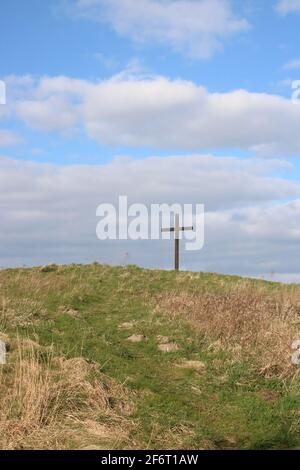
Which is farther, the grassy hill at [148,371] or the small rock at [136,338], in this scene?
the small rock at [136,338]

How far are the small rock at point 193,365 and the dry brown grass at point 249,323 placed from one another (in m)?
0.90

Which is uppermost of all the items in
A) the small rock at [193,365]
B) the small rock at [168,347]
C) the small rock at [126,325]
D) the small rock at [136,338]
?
the small rock at [126,325]

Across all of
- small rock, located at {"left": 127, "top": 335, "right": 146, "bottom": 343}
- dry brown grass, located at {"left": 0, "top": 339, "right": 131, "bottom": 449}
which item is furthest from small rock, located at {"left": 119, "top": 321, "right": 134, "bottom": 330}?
dry brown grass, located at {"left": 0, "top": 339, "right": 131, "bottom": 449}

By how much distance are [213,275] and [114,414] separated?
61.1ft

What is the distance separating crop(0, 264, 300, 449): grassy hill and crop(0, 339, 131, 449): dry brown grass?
0.7 inches

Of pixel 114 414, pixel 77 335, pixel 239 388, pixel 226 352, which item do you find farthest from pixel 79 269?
pixel 114 414

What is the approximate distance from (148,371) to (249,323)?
3.85 m

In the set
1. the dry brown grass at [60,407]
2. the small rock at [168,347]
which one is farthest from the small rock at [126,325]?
the dry brown grass at [60,407]

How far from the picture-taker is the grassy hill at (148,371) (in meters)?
7.11

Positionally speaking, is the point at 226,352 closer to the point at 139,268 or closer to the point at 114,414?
the point at 114,414

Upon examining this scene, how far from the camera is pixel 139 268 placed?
87.0ft

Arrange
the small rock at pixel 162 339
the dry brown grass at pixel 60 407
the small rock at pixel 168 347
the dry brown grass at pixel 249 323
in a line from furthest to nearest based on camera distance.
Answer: the small rock at pixel 162 339
the small rock at pixel 168 347
the dry brown grass at pixel 249 323
the dry brown grass at pixel 60 407

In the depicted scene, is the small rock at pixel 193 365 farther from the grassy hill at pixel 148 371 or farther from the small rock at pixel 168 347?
the small rock at pixel 168 347

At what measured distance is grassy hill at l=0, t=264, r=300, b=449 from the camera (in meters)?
7.11
